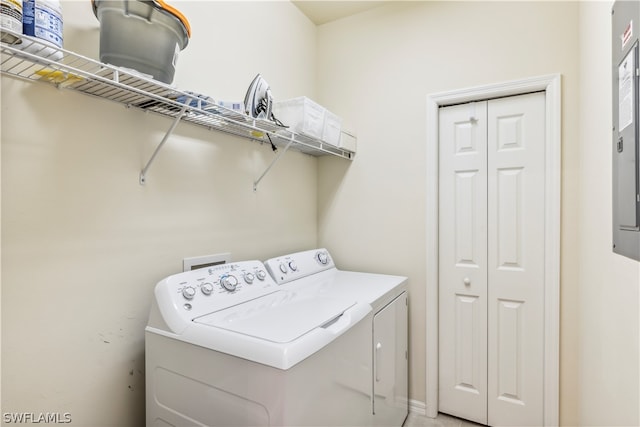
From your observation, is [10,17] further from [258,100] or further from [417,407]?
[417,407]

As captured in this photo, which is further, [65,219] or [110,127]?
[110,127]

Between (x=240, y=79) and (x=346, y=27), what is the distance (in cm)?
113

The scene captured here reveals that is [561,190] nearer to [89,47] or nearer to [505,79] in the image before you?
[505,79]

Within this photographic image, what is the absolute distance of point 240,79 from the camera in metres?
1.83

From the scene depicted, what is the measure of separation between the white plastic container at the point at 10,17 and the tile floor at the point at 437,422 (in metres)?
2.54

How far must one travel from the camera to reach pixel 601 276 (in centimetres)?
133

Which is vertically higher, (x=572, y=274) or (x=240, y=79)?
(x=240, y=79)

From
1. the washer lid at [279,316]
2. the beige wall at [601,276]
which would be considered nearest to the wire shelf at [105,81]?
the washer lid at [279,316]

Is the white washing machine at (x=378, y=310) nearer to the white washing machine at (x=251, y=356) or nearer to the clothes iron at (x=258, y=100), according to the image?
the white washing machine at (x=251, y=356)

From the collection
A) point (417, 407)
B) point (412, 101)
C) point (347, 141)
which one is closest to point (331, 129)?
point (347, 141)

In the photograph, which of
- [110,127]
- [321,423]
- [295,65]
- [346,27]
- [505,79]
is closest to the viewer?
[321,423]

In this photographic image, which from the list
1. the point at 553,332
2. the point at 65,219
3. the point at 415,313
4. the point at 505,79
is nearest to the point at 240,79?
the point at 65,219

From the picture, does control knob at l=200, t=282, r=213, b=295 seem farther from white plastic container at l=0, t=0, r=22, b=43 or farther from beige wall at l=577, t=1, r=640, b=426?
beige wall at l=577, t=1, r=640, b=426

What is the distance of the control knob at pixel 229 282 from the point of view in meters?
1.40
